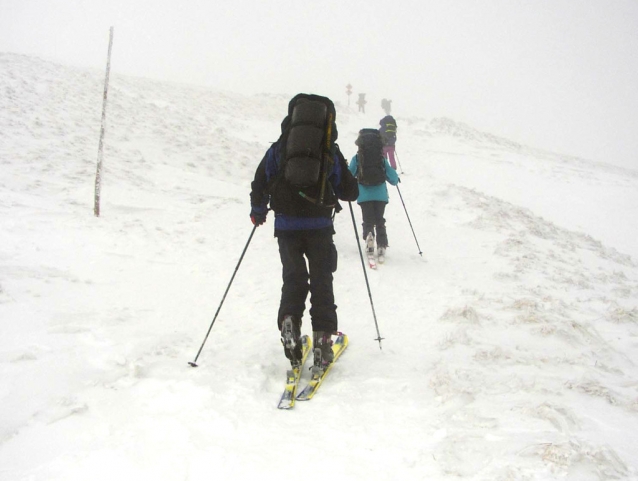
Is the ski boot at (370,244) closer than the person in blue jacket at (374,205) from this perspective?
No

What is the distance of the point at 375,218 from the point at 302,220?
4.28 metres

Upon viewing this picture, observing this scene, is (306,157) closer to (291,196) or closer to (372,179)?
(291,196)

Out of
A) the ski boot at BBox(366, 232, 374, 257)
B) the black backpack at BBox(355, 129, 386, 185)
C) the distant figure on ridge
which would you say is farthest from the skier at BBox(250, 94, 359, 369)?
the distant figure on ridge

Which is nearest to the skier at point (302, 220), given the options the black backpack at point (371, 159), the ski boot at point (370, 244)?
the black backpack at point (371, 159)

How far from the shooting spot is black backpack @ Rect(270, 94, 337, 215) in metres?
3.84

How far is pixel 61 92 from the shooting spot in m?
14.8

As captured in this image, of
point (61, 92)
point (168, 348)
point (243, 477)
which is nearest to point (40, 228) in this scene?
point (168, 348)

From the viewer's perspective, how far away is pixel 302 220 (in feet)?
13.4

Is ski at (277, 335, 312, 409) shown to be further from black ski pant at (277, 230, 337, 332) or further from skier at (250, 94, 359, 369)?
black ski pant at (277, 230, 337, 332)

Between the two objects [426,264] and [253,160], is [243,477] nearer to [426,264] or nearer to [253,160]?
[426,264]

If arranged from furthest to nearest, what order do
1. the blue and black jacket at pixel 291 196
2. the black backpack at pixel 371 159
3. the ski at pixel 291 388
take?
the black backpack at pixel 371 159
the blue and black jacket at pixel 291 196
the ski at pixel 291 388

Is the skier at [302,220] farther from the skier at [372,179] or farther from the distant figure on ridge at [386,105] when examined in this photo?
the distant figure on ridge at [386,105]

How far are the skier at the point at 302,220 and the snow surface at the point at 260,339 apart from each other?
0.57 m

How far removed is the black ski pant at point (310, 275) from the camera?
4.14 meters
